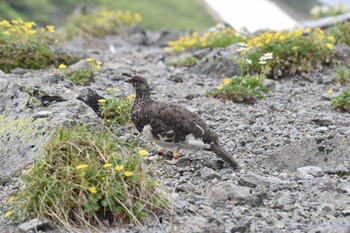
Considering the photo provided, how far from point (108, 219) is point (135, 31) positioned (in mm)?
18262

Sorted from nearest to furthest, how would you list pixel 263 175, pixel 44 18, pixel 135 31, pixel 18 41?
pixel 263 175
pixel 18 41
pixel 135 31
pixel 44 18

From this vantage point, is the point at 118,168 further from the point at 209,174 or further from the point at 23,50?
the point at 23,50

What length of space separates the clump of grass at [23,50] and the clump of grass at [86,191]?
640cm

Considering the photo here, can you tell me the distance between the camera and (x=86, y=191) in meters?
5.89

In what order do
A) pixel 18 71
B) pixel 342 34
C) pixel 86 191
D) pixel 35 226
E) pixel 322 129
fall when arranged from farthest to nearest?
pixel 342 34 → pixel 18 71 → pixel 322 129 → pixel 86 191 → pixel 35 226

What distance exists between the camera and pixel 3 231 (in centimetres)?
599

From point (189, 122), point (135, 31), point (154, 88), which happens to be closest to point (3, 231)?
point (189, 122)

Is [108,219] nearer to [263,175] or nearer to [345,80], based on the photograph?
[263,175]

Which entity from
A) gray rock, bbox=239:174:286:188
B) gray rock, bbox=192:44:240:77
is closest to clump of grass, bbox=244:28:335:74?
gray rock, bbox=192:44:240:77

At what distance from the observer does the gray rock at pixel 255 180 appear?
6.75 meters

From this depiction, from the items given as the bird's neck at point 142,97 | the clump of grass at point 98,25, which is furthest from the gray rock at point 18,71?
the clump of grass at point 98,25

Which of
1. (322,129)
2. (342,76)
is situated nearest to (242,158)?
(322,129)

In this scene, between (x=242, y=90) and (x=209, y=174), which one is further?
Result: (x=242, y=90)

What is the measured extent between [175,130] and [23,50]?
6.51 m
